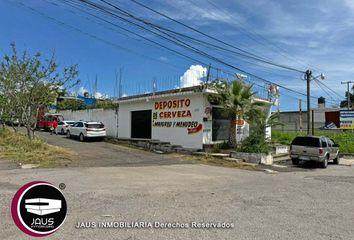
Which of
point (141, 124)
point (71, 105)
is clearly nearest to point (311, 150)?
point (141, 124)

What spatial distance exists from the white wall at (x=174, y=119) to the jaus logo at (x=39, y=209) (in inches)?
694

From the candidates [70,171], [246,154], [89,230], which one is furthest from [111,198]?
[246,154]

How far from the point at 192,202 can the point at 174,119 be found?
16.0 meters

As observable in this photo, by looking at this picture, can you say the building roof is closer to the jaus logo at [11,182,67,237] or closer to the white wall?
the white wall

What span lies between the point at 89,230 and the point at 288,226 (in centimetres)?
379

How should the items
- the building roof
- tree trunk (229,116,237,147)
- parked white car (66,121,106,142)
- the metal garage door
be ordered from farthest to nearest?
parked white car (66,121,106,142) < the metal garage door < tree trunk (229,116,237,147) < the building roof

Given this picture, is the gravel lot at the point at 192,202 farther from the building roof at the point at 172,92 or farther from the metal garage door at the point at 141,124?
the metal garage door at the point at 141,124

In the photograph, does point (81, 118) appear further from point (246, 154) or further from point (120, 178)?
point (120, 178)

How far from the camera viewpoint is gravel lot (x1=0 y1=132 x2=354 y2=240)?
640 cm

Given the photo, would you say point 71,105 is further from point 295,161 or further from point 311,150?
point 311,150

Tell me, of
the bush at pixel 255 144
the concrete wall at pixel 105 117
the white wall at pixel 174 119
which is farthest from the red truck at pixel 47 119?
the bush at pixel 255 144

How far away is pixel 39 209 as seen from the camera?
17.2ft

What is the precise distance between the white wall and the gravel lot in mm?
8084

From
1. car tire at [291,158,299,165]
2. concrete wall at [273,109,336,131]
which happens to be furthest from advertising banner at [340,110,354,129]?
car tire at [291,158,299,165]
